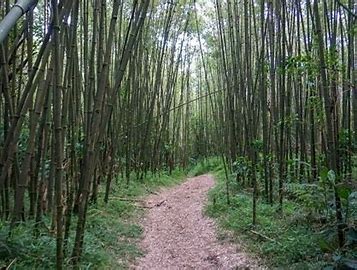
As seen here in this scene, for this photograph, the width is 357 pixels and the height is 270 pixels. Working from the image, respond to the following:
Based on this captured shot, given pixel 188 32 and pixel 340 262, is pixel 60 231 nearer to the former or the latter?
pixel 340 262

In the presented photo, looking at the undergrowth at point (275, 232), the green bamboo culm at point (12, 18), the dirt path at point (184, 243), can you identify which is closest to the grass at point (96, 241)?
the dirt path at point (184, 243)

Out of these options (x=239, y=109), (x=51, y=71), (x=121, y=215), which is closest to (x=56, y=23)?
(x=51, y=71)

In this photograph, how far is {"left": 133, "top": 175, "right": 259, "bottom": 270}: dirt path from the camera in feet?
11.8

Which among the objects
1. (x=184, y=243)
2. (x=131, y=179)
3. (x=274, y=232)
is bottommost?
(x=184, y=243)

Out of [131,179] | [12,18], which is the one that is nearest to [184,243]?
[12,18]

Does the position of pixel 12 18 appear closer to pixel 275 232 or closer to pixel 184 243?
pixel 275 232

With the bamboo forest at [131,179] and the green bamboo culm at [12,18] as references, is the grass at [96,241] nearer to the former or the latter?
the bamboo forest at [131,179]

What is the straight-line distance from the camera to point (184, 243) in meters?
4.37

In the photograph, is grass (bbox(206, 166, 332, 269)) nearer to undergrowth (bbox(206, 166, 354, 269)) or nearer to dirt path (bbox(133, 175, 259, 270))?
undergrowth (bbox(206, 166, 354, 269))

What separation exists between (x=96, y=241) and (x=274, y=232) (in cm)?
166

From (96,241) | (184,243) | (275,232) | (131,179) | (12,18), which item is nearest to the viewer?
(12,18)

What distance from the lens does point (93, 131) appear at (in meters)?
2.67

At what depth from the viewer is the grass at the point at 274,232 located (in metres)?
3.17

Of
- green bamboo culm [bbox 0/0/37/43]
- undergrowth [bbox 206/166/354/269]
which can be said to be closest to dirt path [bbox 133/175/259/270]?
undergrowth [bbox 206/166/354/269]
